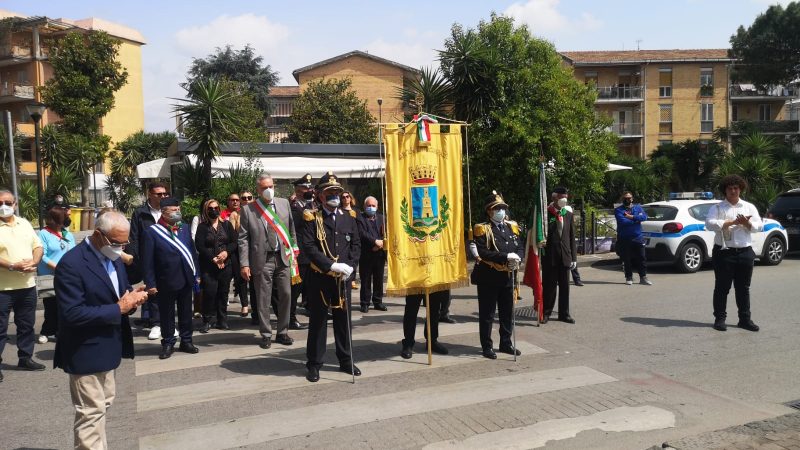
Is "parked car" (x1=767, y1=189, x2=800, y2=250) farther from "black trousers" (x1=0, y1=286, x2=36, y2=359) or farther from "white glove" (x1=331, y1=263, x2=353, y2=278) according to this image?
"black trousers" (x1=0, y1=286, x2=36, y2=359)

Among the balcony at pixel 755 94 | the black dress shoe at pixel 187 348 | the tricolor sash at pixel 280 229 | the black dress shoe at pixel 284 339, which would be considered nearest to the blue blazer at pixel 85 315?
the black dress shoe at pixel 187 348

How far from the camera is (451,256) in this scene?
7.79 meters

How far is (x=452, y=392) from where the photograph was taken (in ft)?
21.4

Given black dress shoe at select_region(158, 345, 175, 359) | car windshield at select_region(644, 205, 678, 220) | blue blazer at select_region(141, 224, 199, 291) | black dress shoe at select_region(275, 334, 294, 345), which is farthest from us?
car windshield at select_region(644, 205, 678, 220)

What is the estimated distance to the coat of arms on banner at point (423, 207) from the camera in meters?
7.55

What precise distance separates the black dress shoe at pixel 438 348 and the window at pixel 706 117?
5541 centimetres

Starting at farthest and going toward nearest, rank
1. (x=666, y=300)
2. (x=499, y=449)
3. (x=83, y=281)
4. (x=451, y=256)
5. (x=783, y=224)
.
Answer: (x=783, y=224) → (x=666, y=300) → (x=451, y=256) → (x=499, y=449) → (x=83, y=281)

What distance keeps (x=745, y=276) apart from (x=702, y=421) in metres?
4.06

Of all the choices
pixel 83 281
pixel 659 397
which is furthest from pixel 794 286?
pixel 83 281

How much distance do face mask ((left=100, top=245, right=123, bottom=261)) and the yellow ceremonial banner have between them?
3.37 meters

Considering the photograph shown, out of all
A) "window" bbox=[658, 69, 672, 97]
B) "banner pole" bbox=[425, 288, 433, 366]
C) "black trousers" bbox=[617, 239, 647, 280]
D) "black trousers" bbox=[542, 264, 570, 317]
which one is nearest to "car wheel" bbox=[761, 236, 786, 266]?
"black trousers" bbox=[617, 239, 647, 280]

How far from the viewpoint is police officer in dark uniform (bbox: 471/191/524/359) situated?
25.9ft

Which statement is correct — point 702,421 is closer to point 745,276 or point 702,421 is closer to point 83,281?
point 745,276

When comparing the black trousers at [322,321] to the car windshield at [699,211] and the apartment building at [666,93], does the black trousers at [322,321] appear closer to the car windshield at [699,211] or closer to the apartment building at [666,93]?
the car windshield at [699,211]
